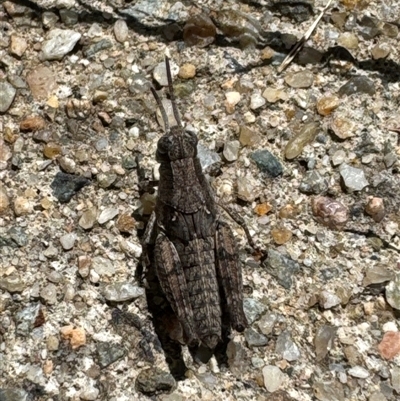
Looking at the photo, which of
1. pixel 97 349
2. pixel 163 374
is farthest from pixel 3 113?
pixel 163 374

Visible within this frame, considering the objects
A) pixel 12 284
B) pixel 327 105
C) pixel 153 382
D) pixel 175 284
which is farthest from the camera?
pixel 327 105

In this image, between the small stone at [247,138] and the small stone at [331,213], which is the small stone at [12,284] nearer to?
the small stone at [247,138]

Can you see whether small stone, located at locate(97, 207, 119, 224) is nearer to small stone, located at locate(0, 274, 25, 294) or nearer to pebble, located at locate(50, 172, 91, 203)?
pebble, located at locate(50, 172, 91, 203)

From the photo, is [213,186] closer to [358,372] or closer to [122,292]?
[122,292]

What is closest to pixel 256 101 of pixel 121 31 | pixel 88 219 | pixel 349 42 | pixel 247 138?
pixel 247 138

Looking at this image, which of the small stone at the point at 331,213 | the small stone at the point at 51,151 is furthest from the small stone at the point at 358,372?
the small stone at the point at 51,151

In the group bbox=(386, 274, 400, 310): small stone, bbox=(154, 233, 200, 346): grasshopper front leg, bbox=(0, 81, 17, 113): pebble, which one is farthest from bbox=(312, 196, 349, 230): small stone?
bbox=(0, 81, 17, 113): pebble
